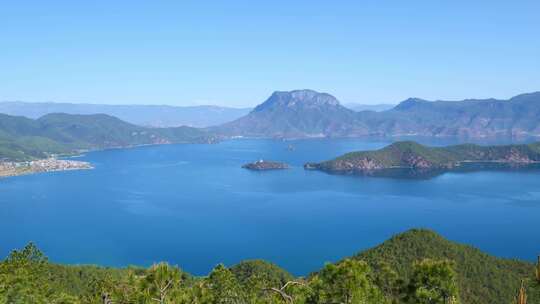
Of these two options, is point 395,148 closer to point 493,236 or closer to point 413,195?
point 413,195

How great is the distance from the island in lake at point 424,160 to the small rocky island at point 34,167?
63.6 meters

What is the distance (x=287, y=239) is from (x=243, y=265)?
24187 millimetres

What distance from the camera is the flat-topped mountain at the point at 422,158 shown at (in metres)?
132

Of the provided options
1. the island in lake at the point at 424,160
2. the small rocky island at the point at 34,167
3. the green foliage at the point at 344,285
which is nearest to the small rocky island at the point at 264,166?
the island in lake at the point at 424,160

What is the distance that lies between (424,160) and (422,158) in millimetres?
973

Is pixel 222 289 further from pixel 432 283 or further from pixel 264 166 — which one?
pixel 264 166

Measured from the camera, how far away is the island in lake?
128875 millimetres

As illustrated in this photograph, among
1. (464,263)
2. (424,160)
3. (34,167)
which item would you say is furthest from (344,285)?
(34,167)

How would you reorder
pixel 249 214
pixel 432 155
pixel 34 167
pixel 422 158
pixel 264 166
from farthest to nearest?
1. pixel 432 155
2. pixel 422 158
3. pixel 264 166
4. pixel 34 167
5. pixel 249 214

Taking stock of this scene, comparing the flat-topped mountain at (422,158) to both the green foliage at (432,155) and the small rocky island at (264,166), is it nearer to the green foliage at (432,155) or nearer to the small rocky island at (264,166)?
the green foliage at (432,155)

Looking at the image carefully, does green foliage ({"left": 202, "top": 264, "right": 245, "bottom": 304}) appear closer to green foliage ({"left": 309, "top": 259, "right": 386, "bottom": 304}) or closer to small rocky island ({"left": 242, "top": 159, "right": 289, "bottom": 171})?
green foliage ({"left": 309, "top": 259, "right": 386, "bottom": 304})

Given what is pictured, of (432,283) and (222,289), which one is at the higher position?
(432,283)

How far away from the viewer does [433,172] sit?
409ft

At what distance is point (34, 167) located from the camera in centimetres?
13125
